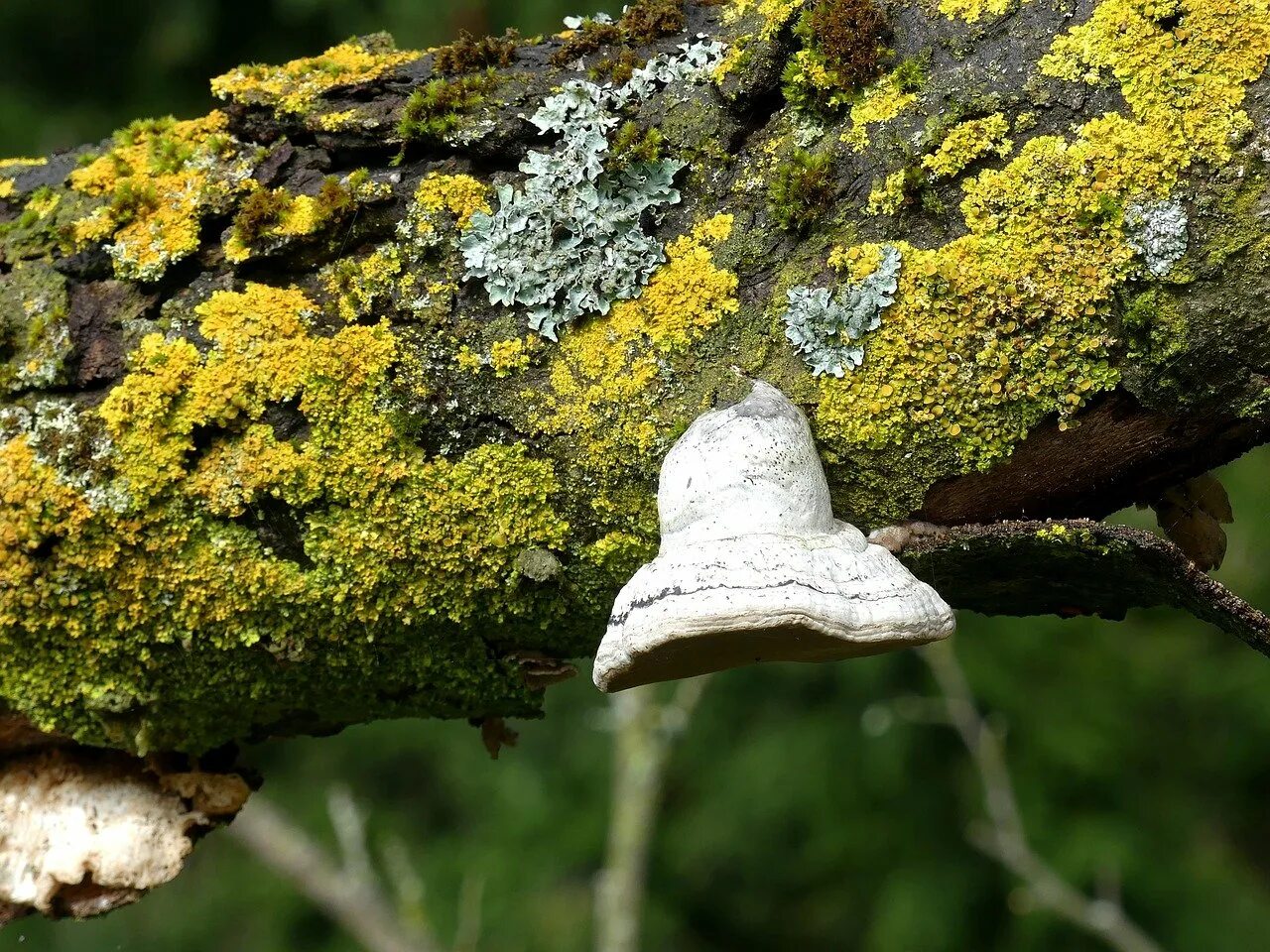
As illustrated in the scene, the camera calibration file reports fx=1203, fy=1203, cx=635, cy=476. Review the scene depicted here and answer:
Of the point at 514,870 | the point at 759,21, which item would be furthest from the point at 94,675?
the point at 514,870

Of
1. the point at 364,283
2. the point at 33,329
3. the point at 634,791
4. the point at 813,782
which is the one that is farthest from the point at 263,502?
the point at 813,782

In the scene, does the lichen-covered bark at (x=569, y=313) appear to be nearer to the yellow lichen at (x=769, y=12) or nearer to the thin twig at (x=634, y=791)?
the yellow lichen at (x=769, y=12)

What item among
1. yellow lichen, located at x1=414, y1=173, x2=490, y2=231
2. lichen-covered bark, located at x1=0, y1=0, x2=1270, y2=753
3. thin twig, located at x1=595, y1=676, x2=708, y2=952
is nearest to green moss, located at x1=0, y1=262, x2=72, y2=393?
lichen-covered bark, located at x1=0, y1=0, x2=1270, y2=753

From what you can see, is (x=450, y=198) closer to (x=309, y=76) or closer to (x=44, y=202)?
(x=309, y=76)

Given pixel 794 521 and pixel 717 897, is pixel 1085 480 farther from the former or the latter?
pixel 717 897

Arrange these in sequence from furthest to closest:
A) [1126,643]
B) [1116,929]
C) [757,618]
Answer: [1126,643], [1116,929], [757,618]

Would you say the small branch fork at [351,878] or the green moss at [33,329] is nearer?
the green moss at [33,329]

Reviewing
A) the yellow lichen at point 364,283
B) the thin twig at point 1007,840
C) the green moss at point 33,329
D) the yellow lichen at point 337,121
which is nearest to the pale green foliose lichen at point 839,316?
the yellow lichen at point 364,283
